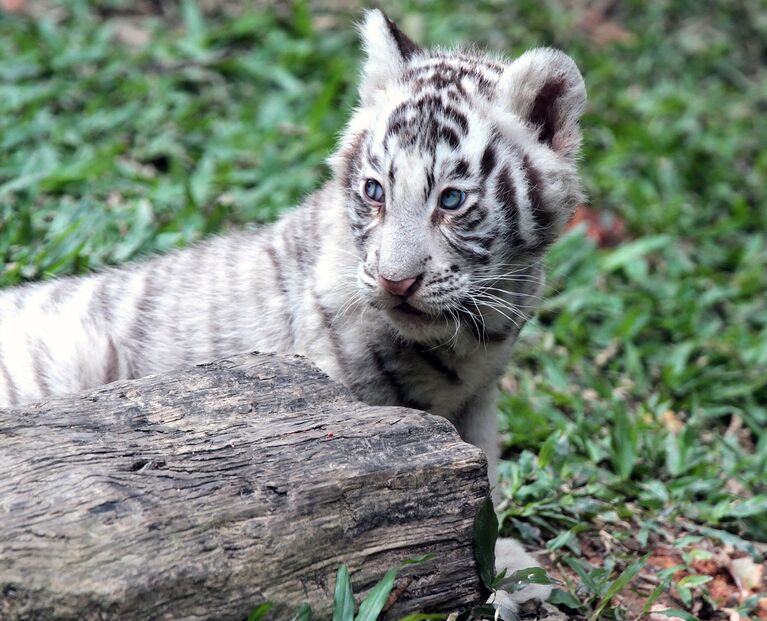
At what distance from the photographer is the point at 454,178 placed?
11.9ft

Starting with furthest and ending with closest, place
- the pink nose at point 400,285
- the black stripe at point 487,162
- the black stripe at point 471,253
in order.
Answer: the black stripe at point 487,162
the black stripe at point 471,253
the pink nose at point 400,285

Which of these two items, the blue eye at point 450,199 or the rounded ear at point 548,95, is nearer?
the blue eye at point 450,199

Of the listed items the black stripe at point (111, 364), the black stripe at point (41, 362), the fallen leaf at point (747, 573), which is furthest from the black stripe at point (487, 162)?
the fallen leaf at point (747, 573)

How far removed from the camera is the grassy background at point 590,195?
15.1 ft

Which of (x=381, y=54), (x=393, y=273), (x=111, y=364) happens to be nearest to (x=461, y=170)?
(x=393, y=273)

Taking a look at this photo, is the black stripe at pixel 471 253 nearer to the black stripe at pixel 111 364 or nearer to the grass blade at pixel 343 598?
the grass blade at pixel 343 598

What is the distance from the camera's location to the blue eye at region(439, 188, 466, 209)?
3627 mm

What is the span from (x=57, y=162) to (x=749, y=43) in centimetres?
651

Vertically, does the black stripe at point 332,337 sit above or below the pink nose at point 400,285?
below

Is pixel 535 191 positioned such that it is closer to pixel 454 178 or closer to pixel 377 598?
pixel 454 178

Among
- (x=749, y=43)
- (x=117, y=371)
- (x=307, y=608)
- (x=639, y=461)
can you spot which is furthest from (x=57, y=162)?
(x=749, y=43)

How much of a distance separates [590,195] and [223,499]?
16.6 ft

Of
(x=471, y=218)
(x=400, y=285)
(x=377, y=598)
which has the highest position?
(x=471, y=218)

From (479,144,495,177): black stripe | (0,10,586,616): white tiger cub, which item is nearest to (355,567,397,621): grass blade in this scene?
(0,10,586,616): white tiger cub
